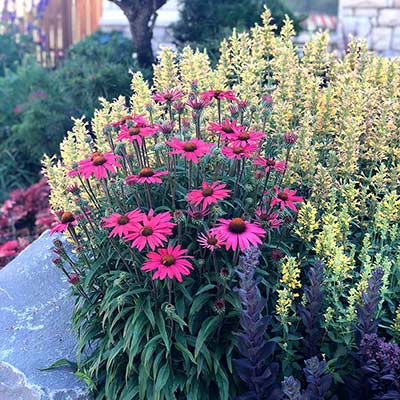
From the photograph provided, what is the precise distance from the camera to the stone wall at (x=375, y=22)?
9625 millimetres

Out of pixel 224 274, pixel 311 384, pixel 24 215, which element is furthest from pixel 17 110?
pixel 311 384

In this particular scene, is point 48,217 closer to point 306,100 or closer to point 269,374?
point 306,100

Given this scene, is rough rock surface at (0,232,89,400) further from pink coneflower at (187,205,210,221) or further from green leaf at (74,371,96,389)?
pink coneflower at (187,205,210,221)

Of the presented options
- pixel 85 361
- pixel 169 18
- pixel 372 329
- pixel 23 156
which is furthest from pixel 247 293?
pixel 169 18

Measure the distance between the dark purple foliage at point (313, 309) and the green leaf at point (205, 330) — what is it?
0.31m

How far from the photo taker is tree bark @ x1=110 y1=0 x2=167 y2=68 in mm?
5820

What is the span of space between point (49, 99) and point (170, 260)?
397 cm

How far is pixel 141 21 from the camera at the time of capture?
19.4 ft

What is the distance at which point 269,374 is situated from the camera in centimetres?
219

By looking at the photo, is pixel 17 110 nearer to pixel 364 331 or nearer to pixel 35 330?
pixel 35 330

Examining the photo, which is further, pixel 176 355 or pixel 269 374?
pixel 176 355

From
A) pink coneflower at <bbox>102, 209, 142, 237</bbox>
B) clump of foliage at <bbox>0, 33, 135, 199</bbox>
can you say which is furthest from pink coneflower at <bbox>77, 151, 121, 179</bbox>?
A: clump of foliage at <bbox>0, 33, 135, 199</bbox>

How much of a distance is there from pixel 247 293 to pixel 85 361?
0.95 m

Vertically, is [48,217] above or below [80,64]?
below
